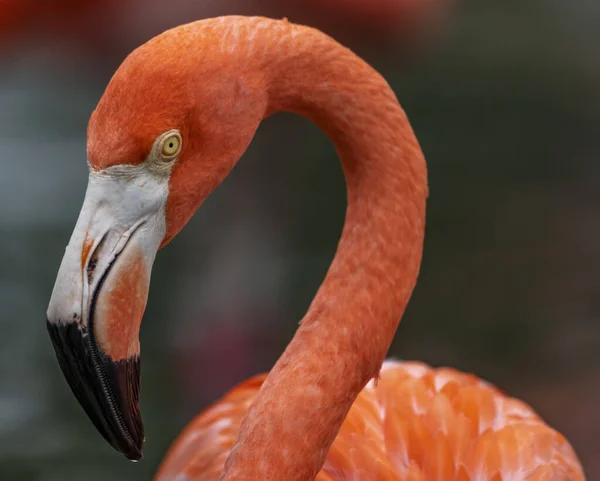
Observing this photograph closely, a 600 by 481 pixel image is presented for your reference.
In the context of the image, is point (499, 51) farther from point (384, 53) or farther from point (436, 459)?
point (436, 459)

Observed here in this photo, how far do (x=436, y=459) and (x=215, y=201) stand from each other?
2.81m

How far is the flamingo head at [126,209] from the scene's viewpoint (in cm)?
116

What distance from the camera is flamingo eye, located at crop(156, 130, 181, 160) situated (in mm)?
1196

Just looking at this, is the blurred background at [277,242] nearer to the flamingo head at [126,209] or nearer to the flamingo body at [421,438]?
the flamingo body at [421,438]

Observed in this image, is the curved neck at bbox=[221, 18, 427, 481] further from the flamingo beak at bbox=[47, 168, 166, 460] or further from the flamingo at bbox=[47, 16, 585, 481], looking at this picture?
the flamingo beak at bbox=[47, 168, 166, 460]

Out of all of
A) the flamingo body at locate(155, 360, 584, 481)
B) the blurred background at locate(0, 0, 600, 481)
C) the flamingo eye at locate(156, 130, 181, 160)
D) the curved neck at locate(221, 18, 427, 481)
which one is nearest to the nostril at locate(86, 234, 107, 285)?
the flamingo eye at locate(156, 130, 181, 160)

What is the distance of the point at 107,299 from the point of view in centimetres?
116

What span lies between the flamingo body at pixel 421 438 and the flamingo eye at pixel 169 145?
69cm

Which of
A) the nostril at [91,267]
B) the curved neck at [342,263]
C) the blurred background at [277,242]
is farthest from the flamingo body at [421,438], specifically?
the blurred background at [277,242]

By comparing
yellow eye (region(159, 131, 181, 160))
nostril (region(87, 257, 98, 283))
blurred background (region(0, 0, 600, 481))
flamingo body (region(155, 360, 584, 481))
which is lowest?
blurred background (region(0, 0, 600, 481))

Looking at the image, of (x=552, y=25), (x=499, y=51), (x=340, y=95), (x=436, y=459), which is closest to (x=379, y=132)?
(x=340, y=95)

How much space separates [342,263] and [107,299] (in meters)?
0.46

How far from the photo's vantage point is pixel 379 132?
4.61 ft

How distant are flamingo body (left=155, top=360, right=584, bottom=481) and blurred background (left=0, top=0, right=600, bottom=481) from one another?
41.7 inches
